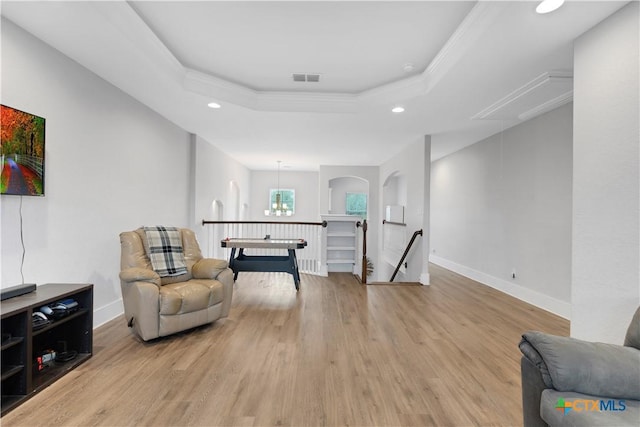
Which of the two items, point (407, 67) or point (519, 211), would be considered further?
point (519, 211)

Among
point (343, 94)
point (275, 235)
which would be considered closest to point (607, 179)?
point (343, 94)

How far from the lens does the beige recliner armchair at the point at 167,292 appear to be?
9.05 ft

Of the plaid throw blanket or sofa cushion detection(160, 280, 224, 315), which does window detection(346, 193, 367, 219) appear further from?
sofa cushion detection(160, 280, 224, 315)

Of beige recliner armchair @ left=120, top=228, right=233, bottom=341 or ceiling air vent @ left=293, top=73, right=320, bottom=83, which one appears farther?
ceiling air vent @ left=293, top=73, right=320, bottom=83

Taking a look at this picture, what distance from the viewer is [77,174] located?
116 inches

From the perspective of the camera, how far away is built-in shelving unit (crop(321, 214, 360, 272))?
633 centimetres

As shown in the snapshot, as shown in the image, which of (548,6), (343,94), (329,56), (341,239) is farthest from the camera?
(341,239)

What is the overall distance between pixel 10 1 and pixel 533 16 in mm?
3617

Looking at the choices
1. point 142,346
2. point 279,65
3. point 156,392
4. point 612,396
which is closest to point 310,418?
point 156,392

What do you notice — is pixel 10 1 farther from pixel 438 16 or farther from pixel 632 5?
pixel 632 5

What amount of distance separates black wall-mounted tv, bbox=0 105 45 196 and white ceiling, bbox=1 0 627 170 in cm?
73

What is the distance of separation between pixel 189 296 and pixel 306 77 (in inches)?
107

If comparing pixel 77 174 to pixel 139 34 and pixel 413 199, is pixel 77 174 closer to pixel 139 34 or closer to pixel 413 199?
pixel 139 34

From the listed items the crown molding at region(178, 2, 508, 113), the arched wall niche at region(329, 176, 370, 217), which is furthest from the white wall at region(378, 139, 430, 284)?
the arched wall niche at region(329, 176, 370, 217)
